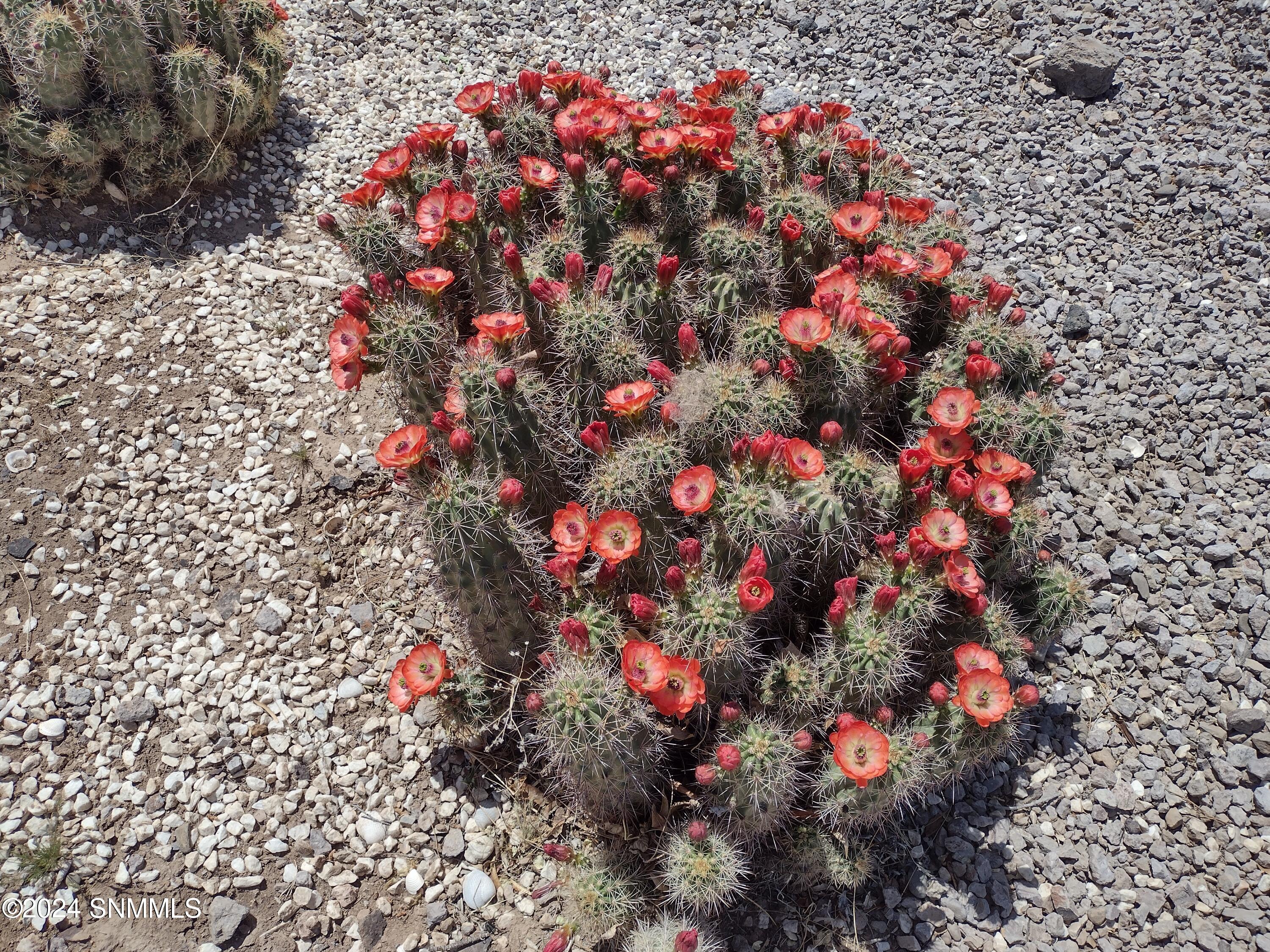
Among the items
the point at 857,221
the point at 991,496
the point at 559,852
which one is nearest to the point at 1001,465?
the point at 991,496

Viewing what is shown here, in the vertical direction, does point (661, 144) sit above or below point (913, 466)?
above

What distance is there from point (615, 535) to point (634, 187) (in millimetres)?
1501

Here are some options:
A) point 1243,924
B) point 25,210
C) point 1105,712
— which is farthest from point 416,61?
point 1243,924

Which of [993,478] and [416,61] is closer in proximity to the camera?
[993,478]

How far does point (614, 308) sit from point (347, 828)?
2.34 metres

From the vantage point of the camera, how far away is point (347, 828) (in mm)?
3301

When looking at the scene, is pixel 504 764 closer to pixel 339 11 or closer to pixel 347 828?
pixel 347 828

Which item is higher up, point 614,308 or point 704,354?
point 614,308

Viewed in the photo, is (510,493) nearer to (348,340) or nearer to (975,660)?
(348,340)

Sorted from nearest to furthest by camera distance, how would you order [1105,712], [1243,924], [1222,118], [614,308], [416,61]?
[1243,924] < [614,308] < [1105,712] < [1222,118] < [416,61]

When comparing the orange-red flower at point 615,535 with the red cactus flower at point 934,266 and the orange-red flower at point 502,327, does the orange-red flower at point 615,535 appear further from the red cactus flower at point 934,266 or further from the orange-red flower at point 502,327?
the red cactus flower at point 934,266

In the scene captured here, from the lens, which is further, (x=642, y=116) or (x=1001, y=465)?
(x=642, y=116)

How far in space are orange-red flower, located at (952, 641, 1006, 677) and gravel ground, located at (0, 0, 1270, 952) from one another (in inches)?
31.4

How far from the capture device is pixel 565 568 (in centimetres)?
289
